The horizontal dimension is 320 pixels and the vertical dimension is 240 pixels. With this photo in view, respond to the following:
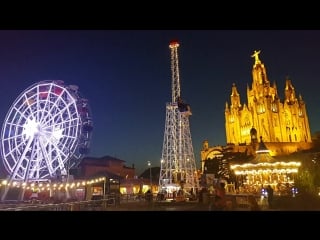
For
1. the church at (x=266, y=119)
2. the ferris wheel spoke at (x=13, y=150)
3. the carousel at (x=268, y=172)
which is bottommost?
the carousel at (x=268, y=172)

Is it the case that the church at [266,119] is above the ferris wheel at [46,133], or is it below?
above

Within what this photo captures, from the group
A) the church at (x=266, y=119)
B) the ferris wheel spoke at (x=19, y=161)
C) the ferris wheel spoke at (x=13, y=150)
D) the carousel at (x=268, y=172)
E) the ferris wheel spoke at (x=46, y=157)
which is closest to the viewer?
the ferris wheel spoke at (x=19, y=161)

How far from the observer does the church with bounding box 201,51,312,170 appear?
48.8 metres

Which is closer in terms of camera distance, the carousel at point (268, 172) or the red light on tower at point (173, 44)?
the carousel at point (268, 172)

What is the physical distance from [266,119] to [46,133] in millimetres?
41103

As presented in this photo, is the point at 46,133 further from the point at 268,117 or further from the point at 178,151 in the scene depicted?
the point at 268,117

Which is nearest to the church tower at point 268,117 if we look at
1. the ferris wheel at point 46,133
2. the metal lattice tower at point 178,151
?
the metal lattice tower at point 178,151

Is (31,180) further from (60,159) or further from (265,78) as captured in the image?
(265,78)

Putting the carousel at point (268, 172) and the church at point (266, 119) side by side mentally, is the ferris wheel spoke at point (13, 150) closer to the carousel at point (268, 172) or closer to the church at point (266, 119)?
the carousel at point (268, 172)

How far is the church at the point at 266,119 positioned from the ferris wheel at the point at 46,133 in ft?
103

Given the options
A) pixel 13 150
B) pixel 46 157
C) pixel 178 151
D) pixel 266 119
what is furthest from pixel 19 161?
pixel 266 119

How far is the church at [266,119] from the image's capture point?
48.8m

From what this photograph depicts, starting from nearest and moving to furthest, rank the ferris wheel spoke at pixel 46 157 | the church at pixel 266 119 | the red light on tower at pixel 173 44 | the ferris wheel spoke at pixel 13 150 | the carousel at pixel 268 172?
the ferris wheel spoke at pixel 46 157, the ferris wheel spoke at pixel 13 150, the carousel at pixel 268 172, the red light on tower at pixel 173 44, the church at pixel 266 119
